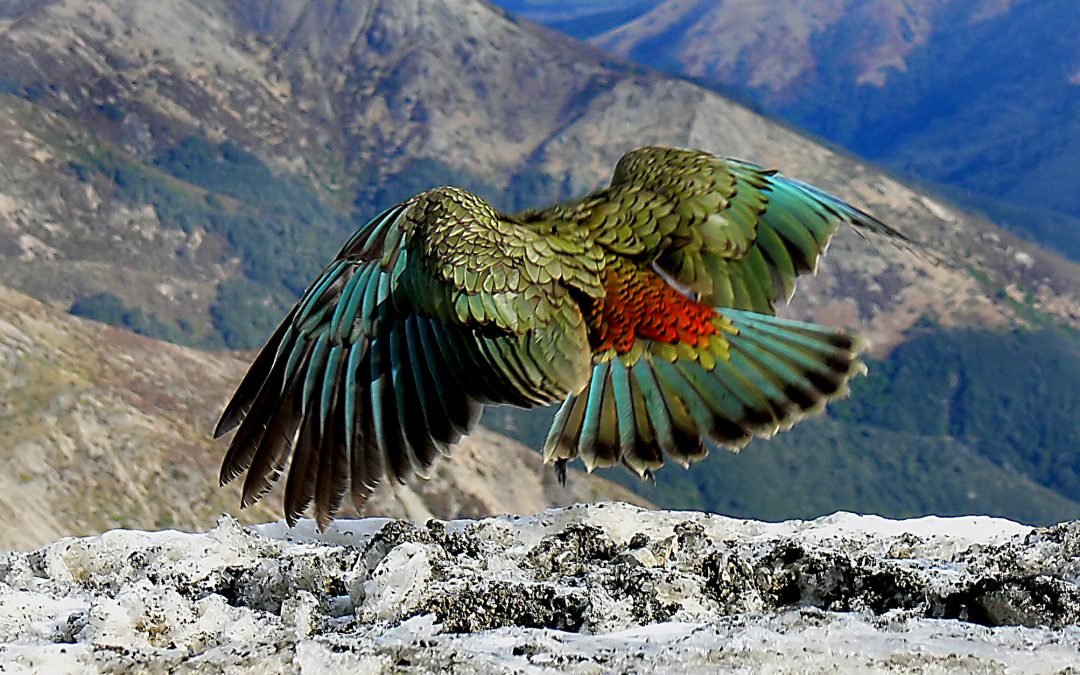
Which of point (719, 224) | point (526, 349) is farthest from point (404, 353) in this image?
point (719, 224)

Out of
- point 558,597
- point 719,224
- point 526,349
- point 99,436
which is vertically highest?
point 719,224

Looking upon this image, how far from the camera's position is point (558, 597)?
→ 4430mm

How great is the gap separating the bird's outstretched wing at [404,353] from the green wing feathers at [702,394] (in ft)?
0.82

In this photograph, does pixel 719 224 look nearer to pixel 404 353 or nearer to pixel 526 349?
pixel 526 349

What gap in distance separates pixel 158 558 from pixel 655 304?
288 centimetres

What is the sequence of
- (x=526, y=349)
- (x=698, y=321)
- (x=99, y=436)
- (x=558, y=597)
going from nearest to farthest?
1. (x=558, y=597)
2. (x=526, y=349)
3. (x=698, y=321)
4. (x=99, y=436)

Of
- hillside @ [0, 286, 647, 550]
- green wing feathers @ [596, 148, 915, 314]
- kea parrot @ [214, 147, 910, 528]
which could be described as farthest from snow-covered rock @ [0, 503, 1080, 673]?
hillside @ [0, 286, 647, 550]

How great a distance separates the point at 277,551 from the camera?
5980 mm

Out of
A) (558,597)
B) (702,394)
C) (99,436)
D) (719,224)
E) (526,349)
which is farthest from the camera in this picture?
(99,436)

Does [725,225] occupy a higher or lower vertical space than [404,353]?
higher

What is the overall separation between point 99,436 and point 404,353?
5431 cm

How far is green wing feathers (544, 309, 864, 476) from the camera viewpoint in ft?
18.3

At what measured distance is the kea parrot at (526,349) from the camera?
518 cm

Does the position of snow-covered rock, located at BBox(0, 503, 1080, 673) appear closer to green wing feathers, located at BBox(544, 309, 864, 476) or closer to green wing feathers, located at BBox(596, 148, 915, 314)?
green wing feathers, located at BBox(544, 309, 864, 476)
